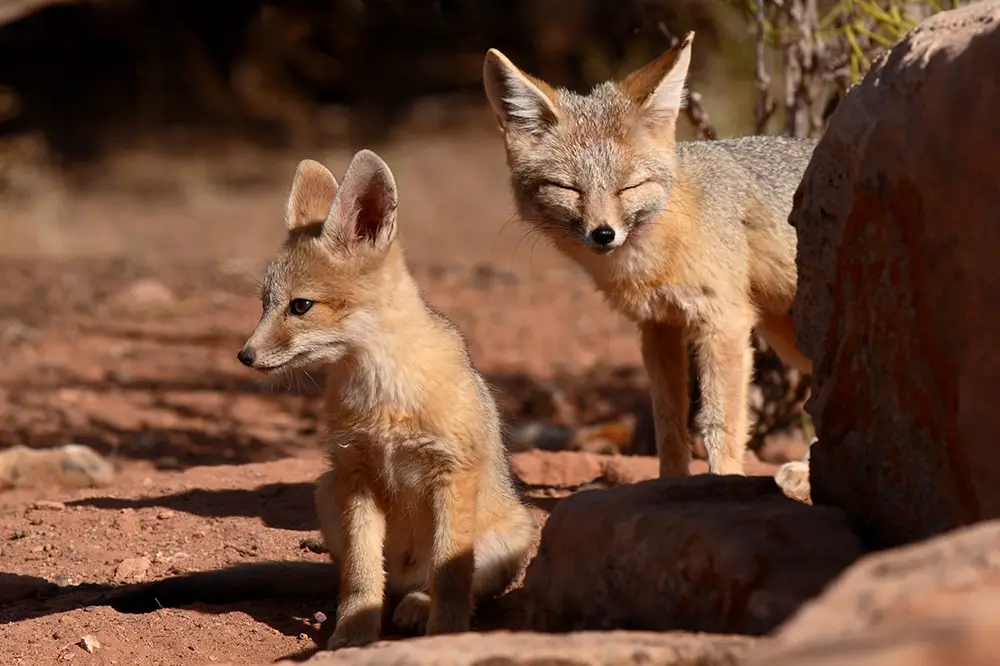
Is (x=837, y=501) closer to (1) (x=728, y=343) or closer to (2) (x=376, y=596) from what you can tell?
(2) (x=376, y=596)

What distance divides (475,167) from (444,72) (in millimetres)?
1845

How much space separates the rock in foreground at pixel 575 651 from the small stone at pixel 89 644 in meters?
1.66

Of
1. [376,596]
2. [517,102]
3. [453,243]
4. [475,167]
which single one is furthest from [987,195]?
[475,167]

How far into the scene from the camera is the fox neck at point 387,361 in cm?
446

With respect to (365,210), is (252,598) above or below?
below

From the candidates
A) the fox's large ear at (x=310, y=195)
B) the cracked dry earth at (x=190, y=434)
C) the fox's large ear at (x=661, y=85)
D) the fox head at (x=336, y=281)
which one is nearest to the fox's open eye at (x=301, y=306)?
the fox head at (x=336, y=281)

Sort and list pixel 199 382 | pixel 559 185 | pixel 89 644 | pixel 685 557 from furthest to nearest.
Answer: pixel 199 382, pixel 559 185, pixel 89 644, pixel 685 557

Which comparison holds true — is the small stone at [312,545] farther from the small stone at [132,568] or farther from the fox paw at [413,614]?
the fox paw at [413,614]

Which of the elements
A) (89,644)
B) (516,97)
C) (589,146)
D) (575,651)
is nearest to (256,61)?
(516,97)

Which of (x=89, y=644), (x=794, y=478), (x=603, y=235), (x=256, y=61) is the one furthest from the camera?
(x=256, y=61)

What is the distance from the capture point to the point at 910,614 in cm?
218

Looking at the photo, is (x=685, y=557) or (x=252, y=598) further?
(x=252, y=598)

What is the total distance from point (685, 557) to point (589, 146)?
2.85m

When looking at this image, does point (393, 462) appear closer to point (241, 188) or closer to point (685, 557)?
point (685, 557)
